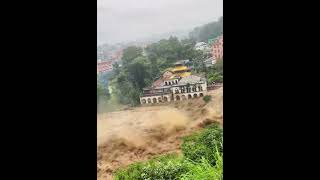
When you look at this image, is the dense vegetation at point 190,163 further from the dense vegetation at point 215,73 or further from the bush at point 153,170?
the dense vegetation at point 215,73

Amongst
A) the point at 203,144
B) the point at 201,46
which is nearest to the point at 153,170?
the point at 203,144

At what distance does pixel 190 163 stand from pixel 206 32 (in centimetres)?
81

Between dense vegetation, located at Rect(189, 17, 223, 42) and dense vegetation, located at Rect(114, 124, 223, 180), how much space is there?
1.78 feet

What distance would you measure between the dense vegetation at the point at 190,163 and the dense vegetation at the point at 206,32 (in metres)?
0.54

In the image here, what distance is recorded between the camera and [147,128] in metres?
2.10

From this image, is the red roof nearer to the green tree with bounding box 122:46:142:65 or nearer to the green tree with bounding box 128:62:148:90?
the green tree with bounding box 128:62:148:90

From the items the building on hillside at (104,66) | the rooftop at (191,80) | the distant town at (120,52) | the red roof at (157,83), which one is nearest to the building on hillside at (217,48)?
the distant town at (120,52)

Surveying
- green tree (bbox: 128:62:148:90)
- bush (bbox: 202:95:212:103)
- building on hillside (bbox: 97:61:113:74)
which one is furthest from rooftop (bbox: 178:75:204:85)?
building on hillside (bbox: 97:61:113:74)
